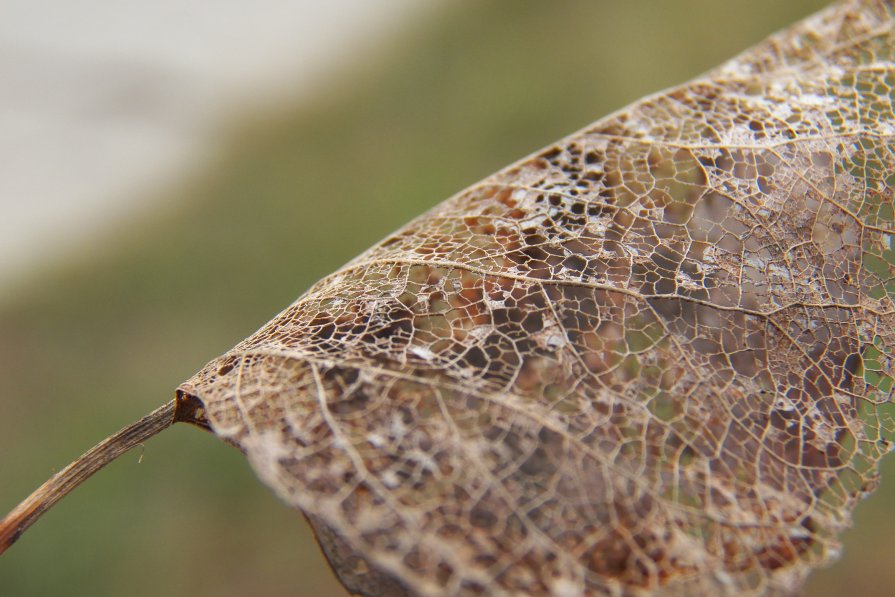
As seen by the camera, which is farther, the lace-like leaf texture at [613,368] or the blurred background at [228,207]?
the blurred background at [228,207]

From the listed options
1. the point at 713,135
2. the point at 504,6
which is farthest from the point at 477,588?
the point at 504,6

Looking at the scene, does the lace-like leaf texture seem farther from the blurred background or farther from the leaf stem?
the blurred background

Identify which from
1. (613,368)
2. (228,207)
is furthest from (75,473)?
(228,207)

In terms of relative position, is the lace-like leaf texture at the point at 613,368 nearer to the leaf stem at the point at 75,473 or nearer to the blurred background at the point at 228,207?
the leaf stem at the point at 75,473

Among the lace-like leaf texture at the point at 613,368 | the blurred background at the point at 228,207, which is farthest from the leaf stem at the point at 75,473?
the blurred background at the point at 228,207

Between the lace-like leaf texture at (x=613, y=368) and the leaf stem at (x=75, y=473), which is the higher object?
the leaf stem at (x=75, y=473)

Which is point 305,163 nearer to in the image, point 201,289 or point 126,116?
point 201,289

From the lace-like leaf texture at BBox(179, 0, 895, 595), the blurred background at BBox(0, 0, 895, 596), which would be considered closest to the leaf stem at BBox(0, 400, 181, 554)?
the lace-like leaf texture at BBox(179, 0, 895, 595)

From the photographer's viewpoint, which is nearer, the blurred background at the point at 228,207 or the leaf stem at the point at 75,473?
the leaf stem at the point at 75,473
